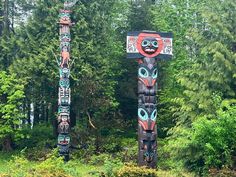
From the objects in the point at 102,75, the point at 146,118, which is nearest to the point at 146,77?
the point at 146,118

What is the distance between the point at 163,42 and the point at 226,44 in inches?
97.0

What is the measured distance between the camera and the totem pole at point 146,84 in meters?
16.5

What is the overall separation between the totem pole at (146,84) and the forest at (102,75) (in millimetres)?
1083

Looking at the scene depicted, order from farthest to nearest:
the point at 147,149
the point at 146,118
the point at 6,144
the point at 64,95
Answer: the point at 6,144
the point at 64,95
the point at 146,118
the point at 147,149

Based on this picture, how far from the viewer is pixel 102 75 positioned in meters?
25.2

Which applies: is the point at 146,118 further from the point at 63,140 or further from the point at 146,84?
the point at 63,140

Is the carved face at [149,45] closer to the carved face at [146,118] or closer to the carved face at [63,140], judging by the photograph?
the carved face at [146,118]

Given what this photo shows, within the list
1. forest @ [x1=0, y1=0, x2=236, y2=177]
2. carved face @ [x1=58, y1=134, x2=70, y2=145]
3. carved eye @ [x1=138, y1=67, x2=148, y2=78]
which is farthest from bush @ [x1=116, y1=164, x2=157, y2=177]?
carved face @ [x1=58, y1=134, x2=70, y2=145]

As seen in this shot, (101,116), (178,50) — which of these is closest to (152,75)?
(101,116)

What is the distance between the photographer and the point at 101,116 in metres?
24.1

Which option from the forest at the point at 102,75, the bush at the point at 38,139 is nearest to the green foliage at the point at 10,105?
the forest at the point at 102,75

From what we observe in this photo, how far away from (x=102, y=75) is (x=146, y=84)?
28.4ft

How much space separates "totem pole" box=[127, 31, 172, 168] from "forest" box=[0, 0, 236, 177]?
42.7 inches

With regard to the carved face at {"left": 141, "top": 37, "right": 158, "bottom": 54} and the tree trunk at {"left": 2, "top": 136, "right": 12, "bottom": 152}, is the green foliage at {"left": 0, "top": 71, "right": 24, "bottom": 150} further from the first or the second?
the carved face at {"left": 141, "top": 37, "right": 158, "bottom": 54}
